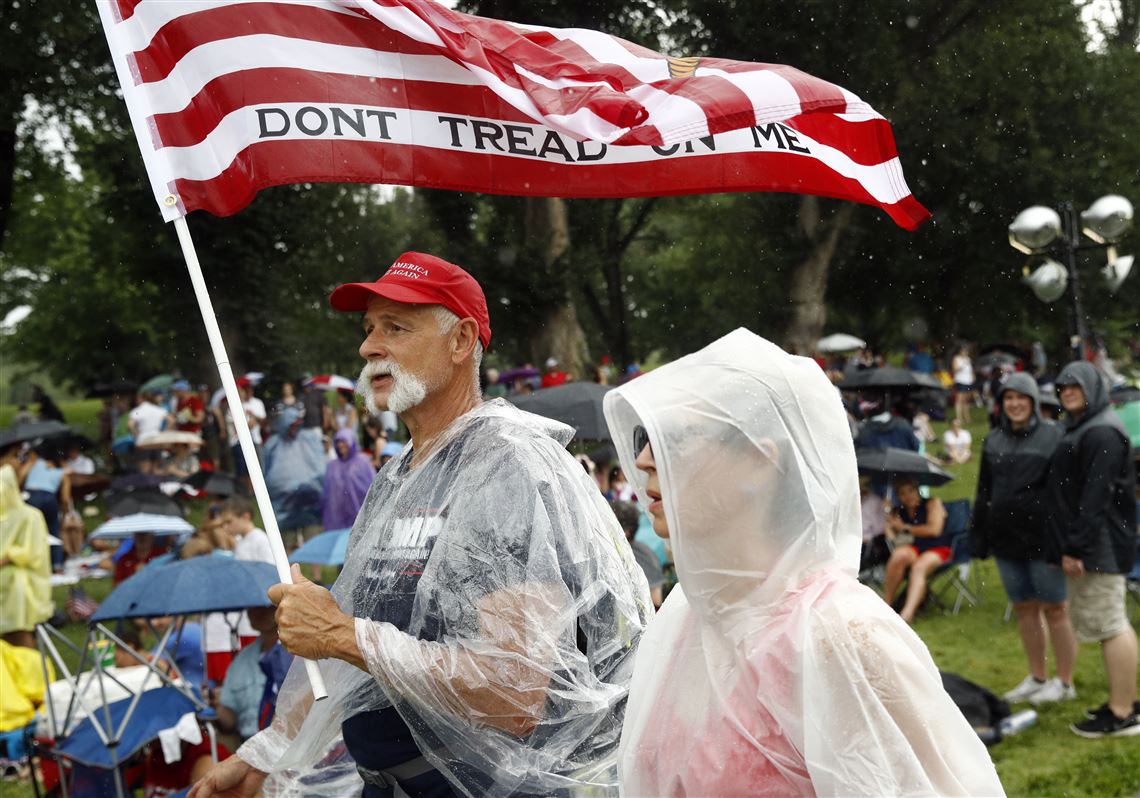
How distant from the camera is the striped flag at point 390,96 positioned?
341 cm

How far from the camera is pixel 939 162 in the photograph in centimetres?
3156

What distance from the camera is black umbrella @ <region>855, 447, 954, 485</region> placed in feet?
33.7

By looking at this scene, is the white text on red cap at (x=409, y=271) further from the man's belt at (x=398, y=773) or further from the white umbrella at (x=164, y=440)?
the white umbrella at (x=164, y=440)

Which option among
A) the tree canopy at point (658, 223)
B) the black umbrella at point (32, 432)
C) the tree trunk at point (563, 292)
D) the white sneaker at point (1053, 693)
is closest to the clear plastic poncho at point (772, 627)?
the white sneaker at point (1053, 693)

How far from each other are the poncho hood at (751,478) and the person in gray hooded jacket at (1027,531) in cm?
554

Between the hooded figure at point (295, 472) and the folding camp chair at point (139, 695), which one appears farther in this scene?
A: the hooded figure at point (295, 472)

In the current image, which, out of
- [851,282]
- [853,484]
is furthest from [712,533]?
[851,282]

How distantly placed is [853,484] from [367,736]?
4.32 ft

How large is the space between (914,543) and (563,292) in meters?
13.1

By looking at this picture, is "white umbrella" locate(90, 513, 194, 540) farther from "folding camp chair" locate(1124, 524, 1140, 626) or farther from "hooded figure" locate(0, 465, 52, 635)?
"folding camp chair" locate(1124, 524, 1140, 626)

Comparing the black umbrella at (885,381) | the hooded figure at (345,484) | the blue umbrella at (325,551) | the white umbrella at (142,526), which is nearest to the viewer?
the blue umbrella at (325,551)

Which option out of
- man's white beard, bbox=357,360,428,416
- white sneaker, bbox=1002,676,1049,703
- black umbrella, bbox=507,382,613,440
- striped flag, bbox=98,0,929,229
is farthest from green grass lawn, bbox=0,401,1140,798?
man's white beard, bbox=357,360,428,416

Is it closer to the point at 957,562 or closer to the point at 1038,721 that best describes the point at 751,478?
the point at 1038,721

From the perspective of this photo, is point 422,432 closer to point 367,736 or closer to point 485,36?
point 367,736
